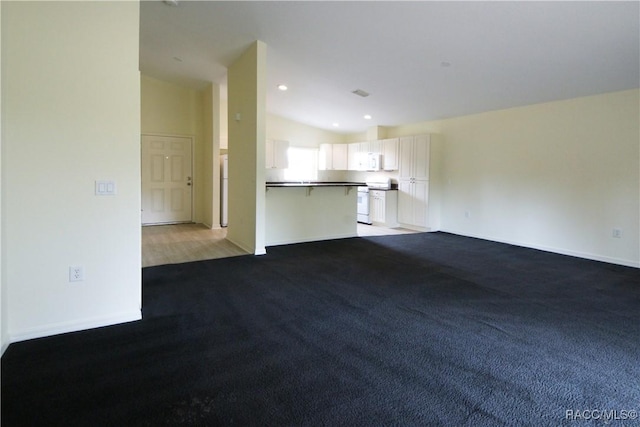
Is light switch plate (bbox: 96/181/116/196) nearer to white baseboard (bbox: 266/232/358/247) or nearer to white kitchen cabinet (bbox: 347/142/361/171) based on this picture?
white baseboard (bbox: 266/232/358/247)

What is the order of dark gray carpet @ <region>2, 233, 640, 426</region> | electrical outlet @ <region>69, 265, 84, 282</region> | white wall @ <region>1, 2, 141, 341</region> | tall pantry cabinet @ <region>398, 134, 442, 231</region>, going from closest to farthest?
dark gray carpet @ <region>2, 233, 640, 426</region> < white wall @ <region>1, 2, 141, 341</region> < electrical outlet @ <region>69, 265, 84, 282</region> < tall pantry cabinet @ <region>398, 134, 442, 231</region>

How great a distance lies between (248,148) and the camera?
16.4 feet

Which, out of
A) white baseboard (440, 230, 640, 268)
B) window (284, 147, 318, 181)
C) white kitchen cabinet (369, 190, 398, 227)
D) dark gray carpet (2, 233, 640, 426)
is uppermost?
window (284, 147, 318, 181)

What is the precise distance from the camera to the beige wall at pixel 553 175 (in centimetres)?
454

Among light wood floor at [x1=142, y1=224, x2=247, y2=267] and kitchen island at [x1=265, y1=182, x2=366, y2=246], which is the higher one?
kitchen island at [x1=265, y1=182, x2=366, y2=246]

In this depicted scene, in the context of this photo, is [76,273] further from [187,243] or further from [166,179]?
[166,179]

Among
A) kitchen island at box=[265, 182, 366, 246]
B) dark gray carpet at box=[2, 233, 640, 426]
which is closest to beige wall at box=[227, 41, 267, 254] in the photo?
kitchen island at box=[265, 182, 366, 246]

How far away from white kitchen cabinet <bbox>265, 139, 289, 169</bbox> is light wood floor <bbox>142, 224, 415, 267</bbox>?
80.3 inches

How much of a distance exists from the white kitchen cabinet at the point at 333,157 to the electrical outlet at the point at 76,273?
7229mm

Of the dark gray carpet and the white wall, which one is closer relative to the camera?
the dark gray carpet

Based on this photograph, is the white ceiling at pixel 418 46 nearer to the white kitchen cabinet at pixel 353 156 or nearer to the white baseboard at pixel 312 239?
the white kitchen cabinet at pixel 353 156

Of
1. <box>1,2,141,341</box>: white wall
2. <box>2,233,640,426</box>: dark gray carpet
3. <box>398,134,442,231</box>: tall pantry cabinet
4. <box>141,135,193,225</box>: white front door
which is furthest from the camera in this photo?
<box>141,135,193,225</box>: white front door

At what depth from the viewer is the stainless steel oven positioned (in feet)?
26.5

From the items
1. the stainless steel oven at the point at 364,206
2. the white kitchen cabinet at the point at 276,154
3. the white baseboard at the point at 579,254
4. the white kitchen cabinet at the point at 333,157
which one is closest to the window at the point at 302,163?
the white kitchen cabinet at the point at 333,157
